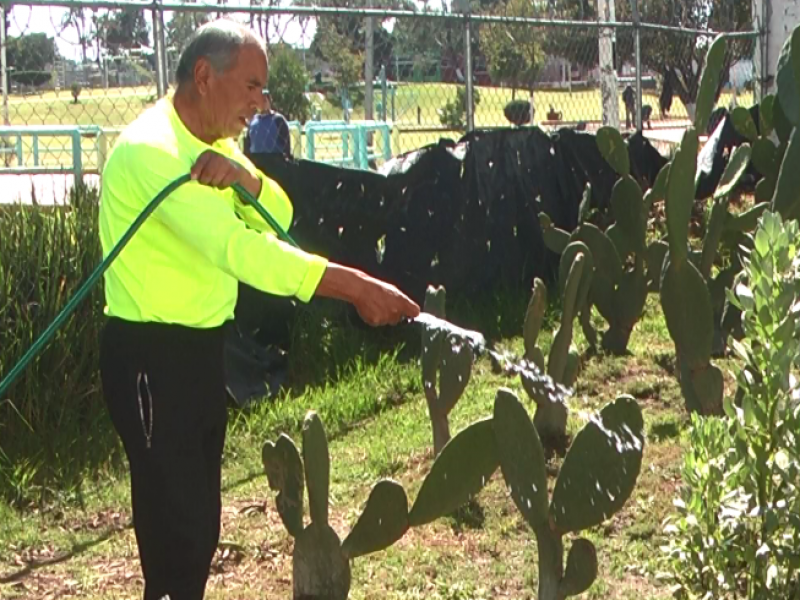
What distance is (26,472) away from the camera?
4.98m

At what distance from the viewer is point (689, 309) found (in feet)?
16.5

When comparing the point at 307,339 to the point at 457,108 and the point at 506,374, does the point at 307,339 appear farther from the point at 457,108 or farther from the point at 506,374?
the point at 457,108

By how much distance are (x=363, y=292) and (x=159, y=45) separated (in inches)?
135

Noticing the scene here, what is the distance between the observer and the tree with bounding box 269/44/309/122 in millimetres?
7613

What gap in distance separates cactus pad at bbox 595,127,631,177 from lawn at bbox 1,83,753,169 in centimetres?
224

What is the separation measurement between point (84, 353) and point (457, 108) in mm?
4926

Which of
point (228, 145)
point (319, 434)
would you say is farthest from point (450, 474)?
point (228, 145)

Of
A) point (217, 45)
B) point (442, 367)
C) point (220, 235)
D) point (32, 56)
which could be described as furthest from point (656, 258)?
point (220, 235)

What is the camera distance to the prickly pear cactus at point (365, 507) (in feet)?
10.3

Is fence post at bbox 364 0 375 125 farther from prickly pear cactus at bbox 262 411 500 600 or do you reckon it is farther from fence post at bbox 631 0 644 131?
prickly pear cactus at bbox 262 411 500 600

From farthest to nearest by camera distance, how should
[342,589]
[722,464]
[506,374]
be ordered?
[506,374] → [342,589] → [722,464]

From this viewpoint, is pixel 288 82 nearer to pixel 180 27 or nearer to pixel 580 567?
pixel 180 27

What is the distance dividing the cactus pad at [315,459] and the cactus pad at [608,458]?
0.68m

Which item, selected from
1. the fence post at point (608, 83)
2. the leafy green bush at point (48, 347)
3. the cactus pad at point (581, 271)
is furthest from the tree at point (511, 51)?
the leafy green bush at point (48, 347)
